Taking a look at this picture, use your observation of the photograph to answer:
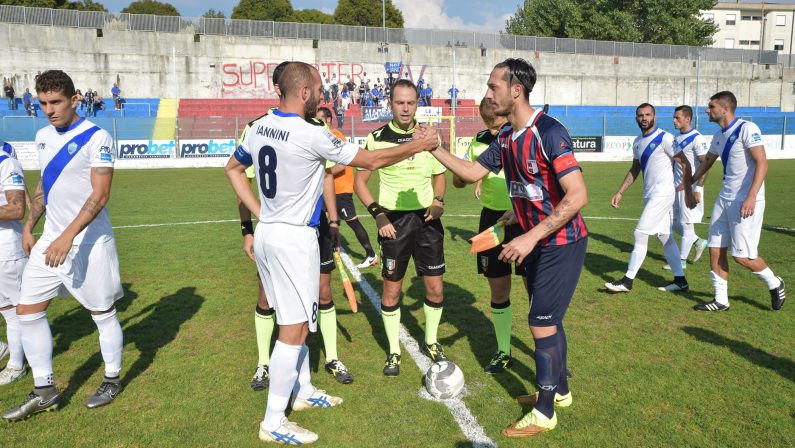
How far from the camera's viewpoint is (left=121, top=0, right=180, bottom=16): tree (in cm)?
7156

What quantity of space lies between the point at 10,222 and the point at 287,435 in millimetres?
3517

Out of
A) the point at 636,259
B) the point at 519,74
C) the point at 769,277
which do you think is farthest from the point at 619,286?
the point at 519,74

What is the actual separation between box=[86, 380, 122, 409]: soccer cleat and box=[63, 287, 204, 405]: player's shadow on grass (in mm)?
265

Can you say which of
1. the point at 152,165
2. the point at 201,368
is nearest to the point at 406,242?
the point at 201,368

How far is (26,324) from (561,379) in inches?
173

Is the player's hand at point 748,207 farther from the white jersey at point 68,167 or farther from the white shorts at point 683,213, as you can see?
the white jersey at point 68,167

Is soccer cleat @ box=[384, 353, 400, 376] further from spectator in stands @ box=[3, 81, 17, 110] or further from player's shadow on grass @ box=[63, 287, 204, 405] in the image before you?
spectator in stands @ box=[3, 81, 17, 110]

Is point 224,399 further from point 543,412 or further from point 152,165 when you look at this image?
point 152,165

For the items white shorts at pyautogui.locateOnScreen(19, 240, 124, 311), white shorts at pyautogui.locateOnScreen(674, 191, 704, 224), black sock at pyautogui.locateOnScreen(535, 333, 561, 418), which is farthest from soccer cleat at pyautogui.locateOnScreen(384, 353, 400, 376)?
white shorts at pyautogui.locateOnScreen(674, 191, 704, 224)

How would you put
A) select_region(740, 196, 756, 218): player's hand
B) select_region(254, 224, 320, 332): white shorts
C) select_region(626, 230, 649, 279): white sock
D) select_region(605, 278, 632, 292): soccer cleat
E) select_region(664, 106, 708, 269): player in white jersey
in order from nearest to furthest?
select_region(254, 224, 320, 332): white shorts → select_region(740, 196, 756, 218): player's hand → select_region(605, 278, 632, 292): soccer cleat → select_region(626, 230, 649, 279): white sock → select_region(664, 106, 708, 269): player in white jersey

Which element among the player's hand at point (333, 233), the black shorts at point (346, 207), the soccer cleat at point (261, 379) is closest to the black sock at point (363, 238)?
the black shorts at point (346, 207)

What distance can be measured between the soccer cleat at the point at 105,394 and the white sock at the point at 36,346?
1.18 feet

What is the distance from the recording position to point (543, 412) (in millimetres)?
4277

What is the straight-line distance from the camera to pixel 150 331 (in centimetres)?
661
